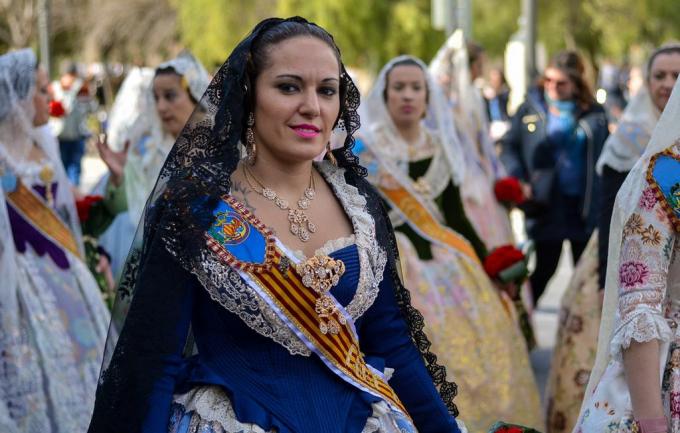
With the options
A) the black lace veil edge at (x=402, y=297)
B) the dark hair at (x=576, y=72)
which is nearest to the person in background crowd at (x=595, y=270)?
the dark hair at (x=576, y=72)

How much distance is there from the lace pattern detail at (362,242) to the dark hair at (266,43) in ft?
0.90

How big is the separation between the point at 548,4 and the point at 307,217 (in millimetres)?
26377

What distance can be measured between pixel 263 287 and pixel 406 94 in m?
3.96

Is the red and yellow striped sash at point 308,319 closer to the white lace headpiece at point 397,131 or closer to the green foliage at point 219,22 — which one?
the white lace headpiece at point 397,131

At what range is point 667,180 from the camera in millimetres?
3445

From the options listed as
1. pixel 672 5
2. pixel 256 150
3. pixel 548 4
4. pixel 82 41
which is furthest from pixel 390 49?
pixel 256 150

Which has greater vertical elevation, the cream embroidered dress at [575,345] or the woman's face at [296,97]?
the cream embroidered dress at [575,345]

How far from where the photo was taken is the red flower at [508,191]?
757cm

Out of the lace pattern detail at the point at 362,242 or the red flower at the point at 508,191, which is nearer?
the lace pattern detail at the point at 362,242

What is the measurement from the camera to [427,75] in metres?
7.05

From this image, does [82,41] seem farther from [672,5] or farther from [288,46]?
[288,46]

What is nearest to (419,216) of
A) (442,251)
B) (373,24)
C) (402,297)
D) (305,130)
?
(442,251)

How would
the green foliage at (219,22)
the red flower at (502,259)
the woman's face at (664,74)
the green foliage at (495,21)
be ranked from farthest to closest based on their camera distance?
the green foliage at (495,21)
the green foliage at (219,22)
the red flower at (502,259)
the woman's face at (664,74)

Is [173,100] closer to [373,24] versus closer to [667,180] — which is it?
[667,180]
